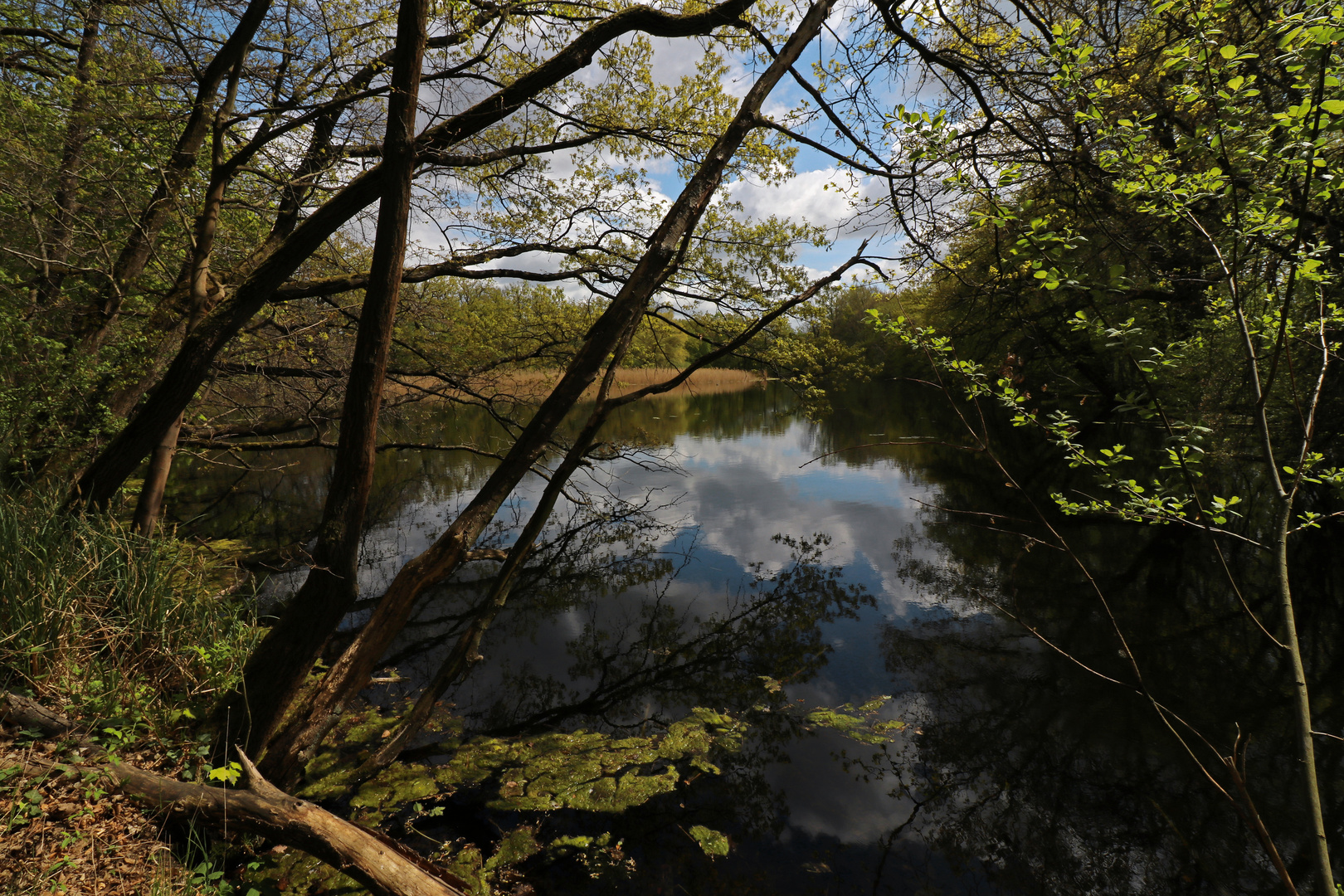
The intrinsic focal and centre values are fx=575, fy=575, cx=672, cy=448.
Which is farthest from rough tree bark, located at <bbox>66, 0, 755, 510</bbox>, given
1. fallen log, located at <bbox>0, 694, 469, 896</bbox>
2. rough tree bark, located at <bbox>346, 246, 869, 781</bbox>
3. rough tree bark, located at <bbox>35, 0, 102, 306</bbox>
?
fallen log, located at <bbox>0, 694, 469, 896</bbox>

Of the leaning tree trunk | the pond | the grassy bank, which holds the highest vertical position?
the leaning tree trunk

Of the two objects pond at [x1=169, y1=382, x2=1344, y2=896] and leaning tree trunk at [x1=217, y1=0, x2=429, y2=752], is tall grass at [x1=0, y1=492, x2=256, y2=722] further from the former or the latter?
pond at [x1=169, y1=382, x2=1344, y2=896]

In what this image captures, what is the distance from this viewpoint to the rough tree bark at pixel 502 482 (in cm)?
321

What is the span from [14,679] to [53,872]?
1370 millimetres

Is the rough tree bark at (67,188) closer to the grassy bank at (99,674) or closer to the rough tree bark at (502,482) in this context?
the grassy bank at (99,674)

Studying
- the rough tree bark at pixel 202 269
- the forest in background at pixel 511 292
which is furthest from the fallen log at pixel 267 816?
the rough tree bark at pixel 202 269

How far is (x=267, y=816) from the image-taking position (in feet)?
8.48

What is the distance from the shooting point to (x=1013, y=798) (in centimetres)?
386

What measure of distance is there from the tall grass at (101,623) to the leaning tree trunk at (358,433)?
0.68 meters

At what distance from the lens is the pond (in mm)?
3434

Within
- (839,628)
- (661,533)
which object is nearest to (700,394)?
(661,533)

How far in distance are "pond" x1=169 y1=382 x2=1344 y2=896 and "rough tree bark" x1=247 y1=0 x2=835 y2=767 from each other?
113 centimetres

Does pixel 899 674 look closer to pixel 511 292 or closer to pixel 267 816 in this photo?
pixel 267 816

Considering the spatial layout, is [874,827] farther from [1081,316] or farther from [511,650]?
[511,650]
